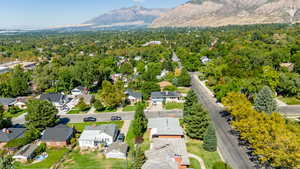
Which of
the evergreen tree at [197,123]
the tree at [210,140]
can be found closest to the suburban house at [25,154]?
the evergreen tree at [197,123]

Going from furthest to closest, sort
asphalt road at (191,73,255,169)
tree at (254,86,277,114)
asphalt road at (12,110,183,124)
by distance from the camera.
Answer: asphalt road at (12,110,183,124) → tree at (254,86,277,114) → asphalt road at (191,73,255,169)

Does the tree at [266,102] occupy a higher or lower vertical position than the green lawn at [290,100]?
higher

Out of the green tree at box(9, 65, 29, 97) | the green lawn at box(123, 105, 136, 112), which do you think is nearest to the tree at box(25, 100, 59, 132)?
the green lawn at box(123, 105, 136, 112)

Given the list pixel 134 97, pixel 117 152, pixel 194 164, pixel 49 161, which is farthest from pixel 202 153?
pixel 134 97

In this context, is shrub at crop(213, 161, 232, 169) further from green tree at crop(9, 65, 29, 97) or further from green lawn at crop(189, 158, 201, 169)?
green tree at crop(9, 65, 29, 97)

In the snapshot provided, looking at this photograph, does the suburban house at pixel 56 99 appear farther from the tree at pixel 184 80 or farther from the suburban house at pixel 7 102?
the tree at pixel 184 80

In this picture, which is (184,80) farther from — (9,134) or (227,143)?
(9,134)
